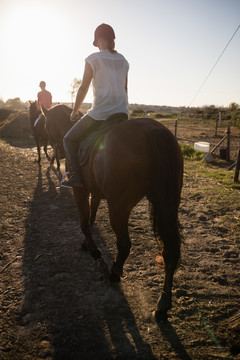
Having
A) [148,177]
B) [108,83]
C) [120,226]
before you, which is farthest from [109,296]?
[108,83]

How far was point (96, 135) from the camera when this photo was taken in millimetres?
2779

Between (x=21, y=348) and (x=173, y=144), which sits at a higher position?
(x=173, y=144)

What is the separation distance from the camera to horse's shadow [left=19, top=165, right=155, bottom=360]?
6.89ft

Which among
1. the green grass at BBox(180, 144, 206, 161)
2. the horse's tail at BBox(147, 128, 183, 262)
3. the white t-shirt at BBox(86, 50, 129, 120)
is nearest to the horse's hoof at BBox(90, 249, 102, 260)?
the horse's tail at BBox(147, 128, 183, 262)

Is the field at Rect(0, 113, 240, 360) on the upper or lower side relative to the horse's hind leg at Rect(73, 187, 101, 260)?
lower

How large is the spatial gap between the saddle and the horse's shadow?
1503mm

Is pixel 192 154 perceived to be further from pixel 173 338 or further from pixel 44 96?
pixel 173 338

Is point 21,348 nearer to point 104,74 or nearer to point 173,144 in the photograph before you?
point 173,144

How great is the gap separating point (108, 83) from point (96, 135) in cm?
61

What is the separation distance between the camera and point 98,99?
2.79m

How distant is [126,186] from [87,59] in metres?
1.53

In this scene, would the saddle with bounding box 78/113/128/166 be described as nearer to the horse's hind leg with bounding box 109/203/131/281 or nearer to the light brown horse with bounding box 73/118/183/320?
the light brown horse with bounding box 73/118/183/320

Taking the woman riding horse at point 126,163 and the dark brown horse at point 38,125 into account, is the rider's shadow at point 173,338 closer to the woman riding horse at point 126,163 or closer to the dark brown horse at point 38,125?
the woman riding horse at point 126,163

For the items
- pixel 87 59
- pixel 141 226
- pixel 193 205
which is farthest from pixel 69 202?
pixel 87 59
